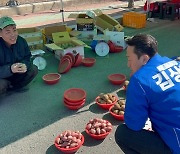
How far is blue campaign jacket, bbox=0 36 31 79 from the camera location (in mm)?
3123

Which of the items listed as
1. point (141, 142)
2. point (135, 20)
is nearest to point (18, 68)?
point (141, 142)

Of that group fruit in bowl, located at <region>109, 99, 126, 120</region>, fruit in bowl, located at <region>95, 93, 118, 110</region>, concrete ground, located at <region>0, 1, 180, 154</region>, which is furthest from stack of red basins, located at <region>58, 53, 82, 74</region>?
fruit in bowl, located at <region>109, 99, 126, 120</region>

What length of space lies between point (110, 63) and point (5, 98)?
173cm

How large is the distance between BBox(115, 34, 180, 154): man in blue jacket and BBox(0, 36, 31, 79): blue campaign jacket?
1.75 m

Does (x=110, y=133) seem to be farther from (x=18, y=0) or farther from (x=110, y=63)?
(x=18, y=0)

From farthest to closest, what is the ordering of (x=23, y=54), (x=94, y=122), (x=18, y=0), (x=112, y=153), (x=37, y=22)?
(x=18, y=0) < (x=37, y=22) < (x=23, y=54) < (x=94, y=122) < (x=112, y=153)

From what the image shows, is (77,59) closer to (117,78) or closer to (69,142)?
(117,78)

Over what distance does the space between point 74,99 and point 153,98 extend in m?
1.47

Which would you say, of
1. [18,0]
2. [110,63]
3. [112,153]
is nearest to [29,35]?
[110,63]

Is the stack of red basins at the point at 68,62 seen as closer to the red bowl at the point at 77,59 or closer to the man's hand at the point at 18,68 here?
the red bowl at the point at 77,59

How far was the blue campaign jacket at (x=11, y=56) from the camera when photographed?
312 centimetres

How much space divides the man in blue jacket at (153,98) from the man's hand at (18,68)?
1629 millimetres

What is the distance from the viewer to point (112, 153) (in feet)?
7.77

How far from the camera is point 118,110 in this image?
280cm
